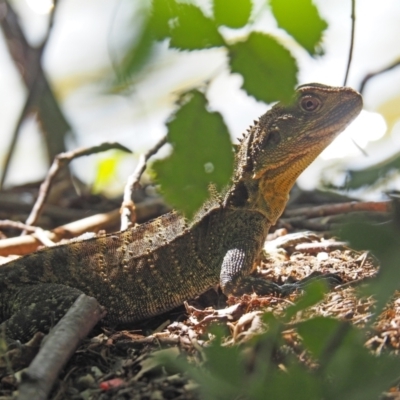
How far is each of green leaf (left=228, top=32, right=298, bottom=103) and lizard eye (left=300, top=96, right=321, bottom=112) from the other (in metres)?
3.87

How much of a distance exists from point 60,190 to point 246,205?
3.53 metres

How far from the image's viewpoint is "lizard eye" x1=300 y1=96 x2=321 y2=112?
4999 mm

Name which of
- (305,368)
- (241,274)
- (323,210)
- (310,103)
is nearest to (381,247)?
(305,368)

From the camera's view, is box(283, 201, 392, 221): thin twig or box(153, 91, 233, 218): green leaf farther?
box(283, 201, 392, 221): thin twig

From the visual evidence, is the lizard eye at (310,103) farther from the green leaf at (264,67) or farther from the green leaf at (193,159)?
the green leaf at (193,159)

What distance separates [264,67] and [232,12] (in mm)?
136

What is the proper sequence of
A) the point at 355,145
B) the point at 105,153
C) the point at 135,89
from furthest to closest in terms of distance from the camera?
the point at 105,153 → the point at 355,145 → the point at 135,89

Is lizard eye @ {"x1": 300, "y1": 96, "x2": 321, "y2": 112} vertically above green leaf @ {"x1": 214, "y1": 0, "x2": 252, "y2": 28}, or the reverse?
lizard eye @ {"x1": 300, "y1": 96, "x2": 321, "y2": 112}

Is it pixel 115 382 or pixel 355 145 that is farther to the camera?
pixel 115 382

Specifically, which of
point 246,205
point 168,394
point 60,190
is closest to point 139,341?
point 168,394

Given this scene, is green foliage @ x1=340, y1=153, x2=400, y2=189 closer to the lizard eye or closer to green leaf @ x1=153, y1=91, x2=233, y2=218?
green leaf @ x1=153, y1=91, x2=233, y2=218

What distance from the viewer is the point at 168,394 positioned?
2.88 m

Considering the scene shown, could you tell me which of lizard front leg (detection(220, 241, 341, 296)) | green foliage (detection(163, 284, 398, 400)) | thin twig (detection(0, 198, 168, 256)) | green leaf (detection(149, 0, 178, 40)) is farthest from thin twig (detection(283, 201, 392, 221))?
green leaf (detection(149, 0, 178, 40))

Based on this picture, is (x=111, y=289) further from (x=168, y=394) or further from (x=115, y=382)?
(x=168, y=394)
